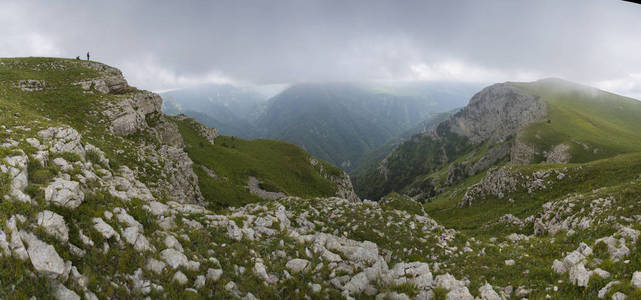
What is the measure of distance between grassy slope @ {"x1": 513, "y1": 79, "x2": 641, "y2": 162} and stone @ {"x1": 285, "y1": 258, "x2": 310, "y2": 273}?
11973 cm

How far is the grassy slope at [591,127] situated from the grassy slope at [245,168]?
313 ft

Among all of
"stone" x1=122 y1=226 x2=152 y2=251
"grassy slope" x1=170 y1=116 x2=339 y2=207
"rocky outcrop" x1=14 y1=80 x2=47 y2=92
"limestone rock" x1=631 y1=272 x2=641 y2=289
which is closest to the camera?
"limestone rock" x1=631 y1=272 x2=641 y2=289

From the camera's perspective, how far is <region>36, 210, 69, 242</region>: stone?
248 inches

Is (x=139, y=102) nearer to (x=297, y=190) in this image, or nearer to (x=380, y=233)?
(x=297, y=190)

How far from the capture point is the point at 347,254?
11352mm

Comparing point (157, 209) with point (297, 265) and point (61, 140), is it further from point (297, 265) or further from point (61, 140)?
point (61, 140)

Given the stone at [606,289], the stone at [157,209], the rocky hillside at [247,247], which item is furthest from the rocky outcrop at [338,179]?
the stone at [606,289]

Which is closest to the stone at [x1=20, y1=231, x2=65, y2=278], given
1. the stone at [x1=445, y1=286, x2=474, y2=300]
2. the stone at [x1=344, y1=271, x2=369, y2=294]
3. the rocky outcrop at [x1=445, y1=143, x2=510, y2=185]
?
the stone at [x1=344, y1=271, x2=369, y2=294]

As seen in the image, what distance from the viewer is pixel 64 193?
763 centimetres

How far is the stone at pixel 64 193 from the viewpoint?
24.0 ft

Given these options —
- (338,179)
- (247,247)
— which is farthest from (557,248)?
(338,179)

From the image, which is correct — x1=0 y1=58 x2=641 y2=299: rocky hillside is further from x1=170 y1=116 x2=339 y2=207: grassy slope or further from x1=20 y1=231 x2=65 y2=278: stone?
x1=170 y1=116 x2=339 y2=207: grassy slope

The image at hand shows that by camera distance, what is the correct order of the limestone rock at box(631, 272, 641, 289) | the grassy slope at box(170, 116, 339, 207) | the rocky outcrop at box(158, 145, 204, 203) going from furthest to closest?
the grassy slope at box(170, 116, 339, 207) < the rocky outcrop at box(158, 145, 204, 203) < the limestone rock at box(631, 272, 641, 289)

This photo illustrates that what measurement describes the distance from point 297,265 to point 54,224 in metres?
7.58
